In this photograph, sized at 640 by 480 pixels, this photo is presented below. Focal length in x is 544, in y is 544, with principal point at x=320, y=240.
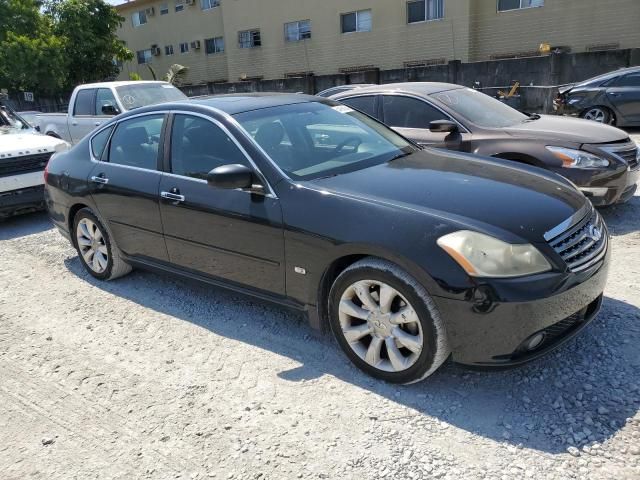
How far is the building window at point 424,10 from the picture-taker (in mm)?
22141

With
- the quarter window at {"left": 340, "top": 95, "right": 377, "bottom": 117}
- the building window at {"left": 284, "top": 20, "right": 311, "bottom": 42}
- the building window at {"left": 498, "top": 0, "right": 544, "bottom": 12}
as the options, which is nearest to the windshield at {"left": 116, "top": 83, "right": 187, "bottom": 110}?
the quarter window at {"left": 340, "top": 95, "right": 377, "bottom": 117}

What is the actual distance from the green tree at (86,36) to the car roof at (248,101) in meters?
25.6

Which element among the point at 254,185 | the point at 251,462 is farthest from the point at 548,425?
the point at 254,185

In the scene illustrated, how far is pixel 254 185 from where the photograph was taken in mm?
3537

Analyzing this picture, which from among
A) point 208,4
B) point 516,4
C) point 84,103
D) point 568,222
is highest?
point 208,4

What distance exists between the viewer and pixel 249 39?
28.9 m

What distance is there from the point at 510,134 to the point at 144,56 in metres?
35.1

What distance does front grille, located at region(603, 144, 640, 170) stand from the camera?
560 cm

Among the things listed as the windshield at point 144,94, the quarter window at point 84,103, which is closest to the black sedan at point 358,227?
the windshield at point 144,94

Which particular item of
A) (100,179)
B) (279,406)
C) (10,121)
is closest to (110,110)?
(10,121)

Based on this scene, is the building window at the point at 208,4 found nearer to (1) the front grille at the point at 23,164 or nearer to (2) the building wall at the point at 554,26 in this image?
(2) the building wall at the point at 554,26

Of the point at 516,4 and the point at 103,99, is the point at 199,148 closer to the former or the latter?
the point at 103,99

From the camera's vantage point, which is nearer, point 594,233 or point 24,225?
point 594,233

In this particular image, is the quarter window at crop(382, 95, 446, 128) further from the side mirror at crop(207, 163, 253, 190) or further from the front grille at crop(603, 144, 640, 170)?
the side mirror at crop(207, 163, 253, 190)
